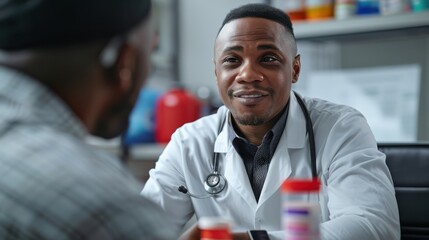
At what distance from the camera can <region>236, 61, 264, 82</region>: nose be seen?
1373mm

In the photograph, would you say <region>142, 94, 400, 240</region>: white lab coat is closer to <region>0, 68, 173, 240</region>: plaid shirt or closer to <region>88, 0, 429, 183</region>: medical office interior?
<region>88, 0, 429, 183</region>: medical office interior

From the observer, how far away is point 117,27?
22.7 inches

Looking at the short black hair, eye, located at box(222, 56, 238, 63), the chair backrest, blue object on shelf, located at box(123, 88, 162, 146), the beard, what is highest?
the short black hair

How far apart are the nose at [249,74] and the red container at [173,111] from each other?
1.01 metres

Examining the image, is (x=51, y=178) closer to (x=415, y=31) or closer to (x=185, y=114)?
(x=415, y=31)

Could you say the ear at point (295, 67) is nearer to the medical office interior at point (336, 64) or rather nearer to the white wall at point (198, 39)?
the medical office interior at point (336, 64)

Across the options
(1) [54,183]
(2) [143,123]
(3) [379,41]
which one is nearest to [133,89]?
(1) [54,183]

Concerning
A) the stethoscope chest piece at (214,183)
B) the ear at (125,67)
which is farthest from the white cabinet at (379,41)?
the ear at (125,67)

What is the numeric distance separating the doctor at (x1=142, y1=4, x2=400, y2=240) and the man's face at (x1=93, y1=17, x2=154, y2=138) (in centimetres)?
67

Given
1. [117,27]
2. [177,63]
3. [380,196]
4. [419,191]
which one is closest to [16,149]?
[117,27]

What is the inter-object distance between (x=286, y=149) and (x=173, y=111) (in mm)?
1061

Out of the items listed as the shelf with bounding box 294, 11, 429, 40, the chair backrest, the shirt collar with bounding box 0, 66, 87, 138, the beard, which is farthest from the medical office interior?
the shirt collar with bounding box 0, 66, 87, 138

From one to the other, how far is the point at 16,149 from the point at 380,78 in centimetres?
178

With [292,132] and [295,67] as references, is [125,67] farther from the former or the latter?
[295,67]
